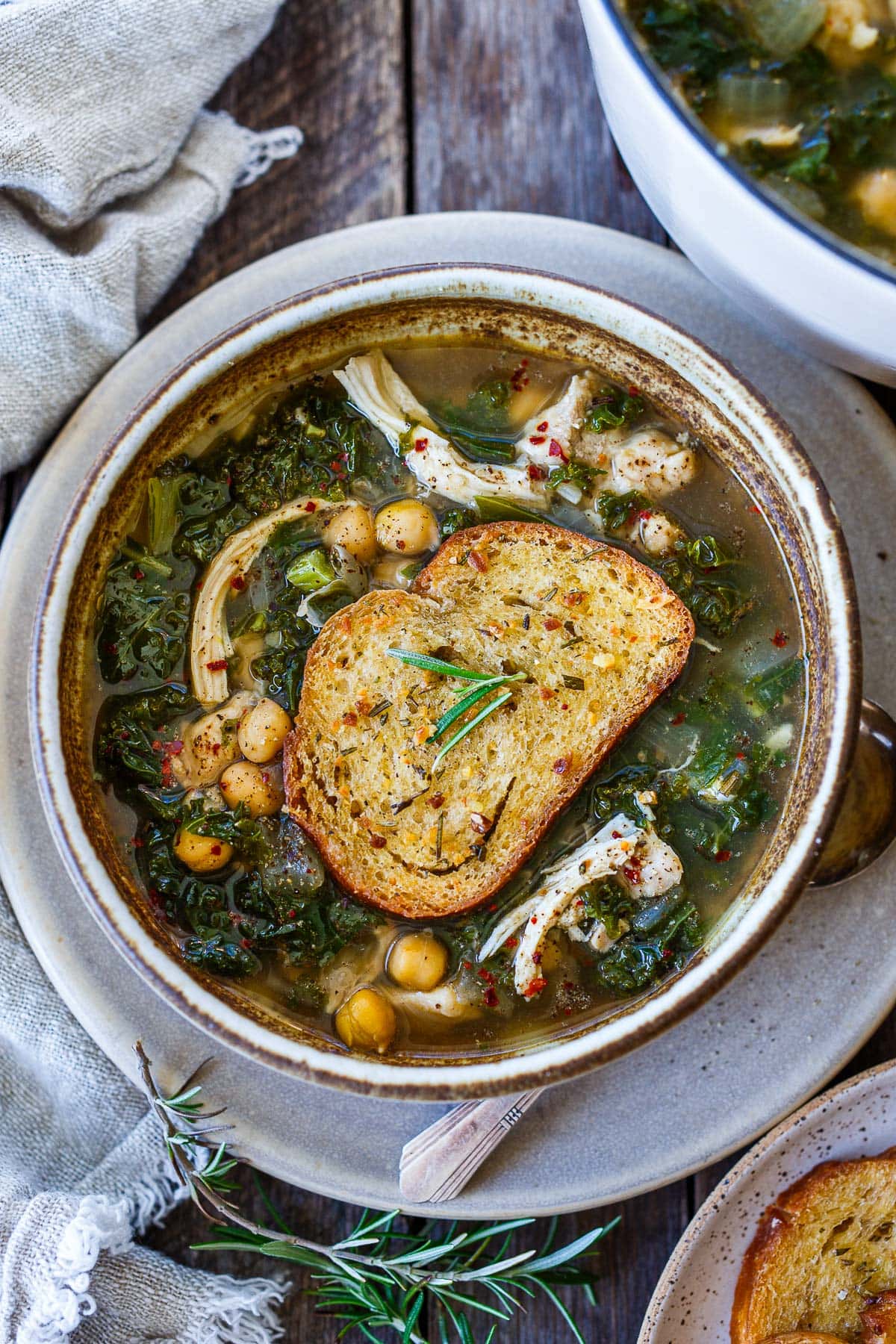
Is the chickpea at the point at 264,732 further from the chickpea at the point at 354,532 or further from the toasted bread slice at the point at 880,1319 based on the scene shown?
the toasted bread slice at the point at 880,1319

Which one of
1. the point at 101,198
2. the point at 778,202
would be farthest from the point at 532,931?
the point at 101,198

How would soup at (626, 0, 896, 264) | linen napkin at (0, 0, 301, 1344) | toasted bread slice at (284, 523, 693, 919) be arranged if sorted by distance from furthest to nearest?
linen napkin at (0, 0, 301, 1344)
toasted bread slice at (284, 523, 693, 919)
soup at (626, 0, 896, 264)

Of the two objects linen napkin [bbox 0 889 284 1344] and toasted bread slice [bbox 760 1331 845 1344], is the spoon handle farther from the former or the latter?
toasted bread slice [bbox 760 1331 845 1344]

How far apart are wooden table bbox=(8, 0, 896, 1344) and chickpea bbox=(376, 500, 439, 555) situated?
85cm

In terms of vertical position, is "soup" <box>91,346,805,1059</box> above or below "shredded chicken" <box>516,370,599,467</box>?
below

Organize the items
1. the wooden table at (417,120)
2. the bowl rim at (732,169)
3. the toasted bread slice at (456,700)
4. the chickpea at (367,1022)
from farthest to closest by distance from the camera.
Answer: the wooden table at (417,120), the toasted bread slice at (456,700), the chickpea at (367,1022), the bowl rim at (732,169)

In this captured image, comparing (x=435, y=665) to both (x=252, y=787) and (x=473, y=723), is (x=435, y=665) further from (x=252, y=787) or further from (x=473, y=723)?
(x=252, y=787)

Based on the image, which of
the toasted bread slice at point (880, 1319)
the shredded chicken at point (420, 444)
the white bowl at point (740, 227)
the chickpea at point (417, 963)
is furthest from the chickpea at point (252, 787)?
the toasted bread slice at point (880, 1319)

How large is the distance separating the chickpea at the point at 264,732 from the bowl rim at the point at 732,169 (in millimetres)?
1242

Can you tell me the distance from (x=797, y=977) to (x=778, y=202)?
56.2 inches

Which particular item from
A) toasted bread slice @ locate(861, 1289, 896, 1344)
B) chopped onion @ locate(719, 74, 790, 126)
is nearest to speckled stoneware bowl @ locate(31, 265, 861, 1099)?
chopped onion @ locate(719, 74, 790, 126)

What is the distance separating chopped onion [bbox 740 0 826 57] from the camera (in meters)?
2.04

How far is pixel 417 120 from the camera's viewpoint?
2795 mm

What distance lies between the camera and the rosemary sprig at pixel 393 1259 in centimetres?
225
